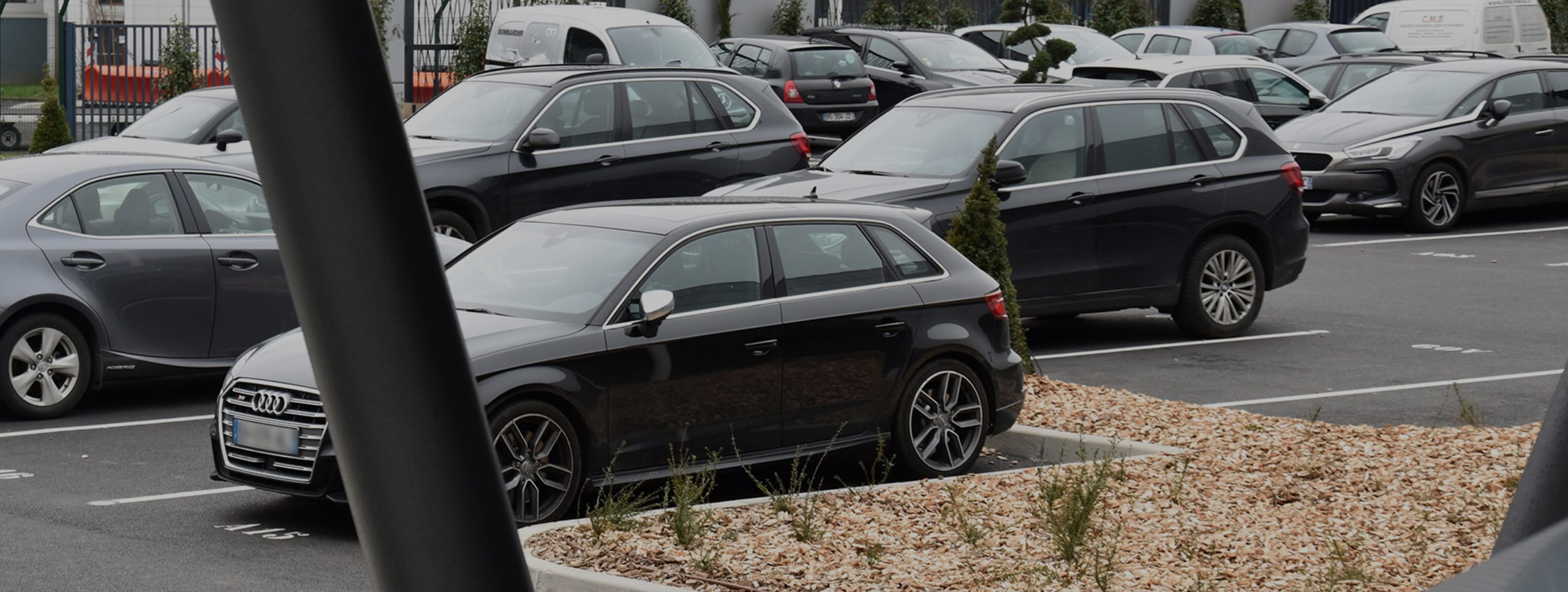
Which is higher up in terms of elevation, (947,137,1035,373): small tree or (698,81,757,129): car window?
(698,81,757,129): car window

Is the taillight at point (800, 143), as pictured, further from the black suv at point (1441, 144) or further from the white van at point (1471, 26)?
the white van at point (1471, 26)

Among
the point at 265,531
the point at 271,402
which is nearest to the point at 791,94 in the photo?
the point at 271,402

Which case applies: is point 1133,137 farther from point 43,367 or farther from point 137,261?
point 43,367

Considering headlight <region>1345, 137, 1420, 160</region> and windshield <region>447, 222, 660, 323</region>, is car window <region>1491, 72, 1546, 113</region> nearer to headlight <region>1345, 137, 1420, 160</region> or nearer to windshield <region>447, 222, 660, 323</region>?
headlight <region>1345, 137, 1420, 160</region>

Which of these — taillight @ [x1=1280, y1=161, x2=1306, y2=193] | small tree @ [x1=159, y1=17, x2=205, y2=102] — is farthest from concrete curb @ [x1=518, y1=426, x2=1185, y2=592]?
small tree @ [x1=159, y1=17, x2=205, y2=102]

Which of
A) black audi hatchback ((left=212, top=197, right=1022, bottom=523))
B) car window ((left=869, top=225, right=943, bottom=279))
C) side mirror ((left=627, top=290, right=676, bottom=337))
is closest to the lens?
black audi hatchback ((left=212, top=197, right=1022, bottom=523))

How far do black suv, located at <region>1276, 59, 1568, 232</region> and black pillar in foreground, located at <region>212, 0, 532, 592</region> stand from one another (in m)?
18.3

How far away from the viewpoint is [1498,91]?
66.7 feet

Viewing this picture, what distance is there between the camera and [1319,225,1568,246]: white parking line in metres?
19.5

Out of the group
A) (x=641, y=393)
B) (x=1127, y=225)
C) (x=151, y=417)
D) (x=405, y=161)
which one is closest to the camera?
(x=405, y=161)

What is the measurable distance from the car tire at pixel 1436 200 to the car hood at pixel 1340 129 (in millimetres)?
548

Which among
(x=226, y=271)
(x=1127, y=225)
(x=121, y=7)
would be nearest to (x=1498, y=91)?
(x=1127, y=225)

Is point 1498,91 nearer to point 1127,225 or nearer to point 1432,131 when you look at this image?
point 1432,131

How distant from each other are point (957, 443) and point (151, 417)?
14.1 feet
